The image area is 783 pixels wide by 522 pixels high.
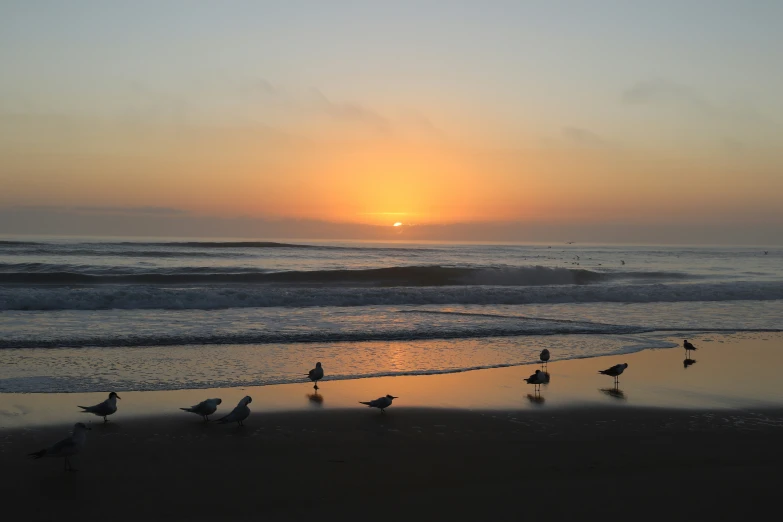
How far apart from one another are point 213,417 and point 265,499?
9.15 ft

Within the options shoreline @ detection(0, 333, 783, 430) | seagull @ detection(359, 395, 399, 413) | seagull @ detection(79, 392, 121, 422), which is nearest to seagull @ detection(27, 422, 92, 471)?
seagull @ detection(79, 392, 121, 422)

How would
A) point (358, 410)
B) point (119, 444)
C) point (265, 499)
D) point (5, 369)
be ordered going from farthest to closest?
point (5, 369)
point (358, 410)
point (119, 444)
point (265, 499)

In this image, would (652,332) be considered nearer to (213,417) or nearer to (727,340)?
(727,340)

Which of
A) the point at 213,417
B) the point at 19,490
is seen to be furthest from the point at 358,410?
the point at 19,490

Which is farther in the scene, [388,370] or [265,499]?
[388,370]

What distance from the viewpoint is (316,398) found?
898cm

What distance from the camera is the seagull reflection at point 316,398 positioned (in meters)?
8.67

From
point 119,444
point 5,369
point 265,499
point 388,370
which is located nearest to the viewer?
point 265,499

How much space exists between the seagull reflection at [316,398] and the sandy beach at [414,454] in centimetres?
6

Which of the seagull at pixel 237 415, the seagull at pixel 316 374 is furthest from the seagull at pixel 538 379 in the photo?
the seagull at pixel 237 415

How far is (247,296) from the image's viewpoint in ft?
69.4

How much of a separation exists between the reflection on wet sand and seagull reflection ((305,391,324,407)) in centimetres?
431

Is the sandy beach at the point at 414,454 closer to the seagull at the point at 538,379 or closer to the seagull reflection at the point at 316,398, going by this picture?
the seagull reflection at the point at 316,398

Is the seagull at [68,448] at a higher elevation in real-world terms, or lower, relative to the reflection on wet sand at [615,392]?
higher
